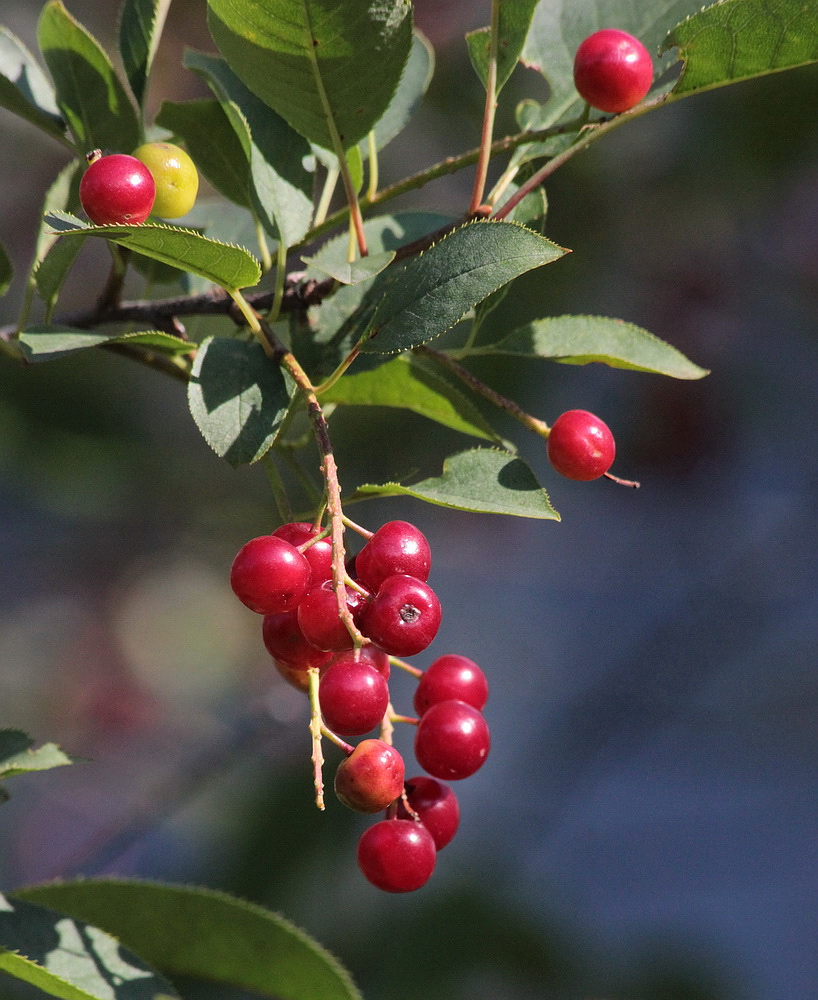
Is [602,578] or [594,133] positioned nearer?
[594,133]

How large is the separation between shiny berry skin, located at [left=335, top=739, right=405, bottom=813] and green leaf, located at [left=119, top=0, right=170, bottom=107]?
0.64 metres

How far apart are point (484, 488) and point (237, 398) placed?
19cm

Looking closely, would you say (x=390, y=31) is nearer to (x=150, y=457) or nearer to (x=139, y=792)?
(x=150, y=457)

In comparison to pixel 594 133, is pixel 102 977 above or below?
below

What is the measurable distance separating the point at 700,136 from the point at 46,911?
195 cm

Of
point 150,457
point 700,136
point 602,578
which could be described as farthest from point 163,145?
point 602,578

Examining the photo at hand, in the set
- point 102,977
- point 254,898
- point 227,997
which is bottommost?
point 254,898

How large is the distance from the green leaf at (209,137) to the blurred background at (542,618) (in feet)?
3.28

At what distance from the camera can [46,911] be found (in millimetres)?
924

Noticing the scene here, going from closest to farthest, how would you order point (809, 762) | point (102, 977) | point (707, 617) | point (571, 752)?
point (102, 977)
point (571, 752)
point (707, 617)
point (809, 762)

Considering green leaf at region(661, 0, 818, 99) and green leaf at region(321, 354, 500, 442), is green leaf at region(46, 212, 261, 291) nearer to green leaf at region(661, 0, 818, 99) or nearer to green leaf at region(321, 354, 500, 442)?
green leaf at region(321, 354, 500, 442)

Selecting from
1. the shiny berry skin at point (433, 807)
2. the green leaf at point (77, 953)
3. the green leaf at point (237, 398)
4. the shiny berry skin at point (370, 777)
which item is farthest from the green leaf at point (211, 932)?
the green leaf at point (237, 398)

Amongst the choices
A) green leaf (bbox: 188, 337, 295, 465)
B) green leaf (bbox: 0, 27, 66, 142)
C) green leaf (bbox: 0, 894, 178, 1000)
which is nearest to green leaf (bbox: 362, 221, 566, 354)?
green leaf (bbox: 188, 337, 295, 465)

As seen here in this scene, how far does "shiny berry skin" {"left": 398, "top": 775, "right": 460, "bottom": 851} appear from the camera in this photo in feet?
2.62
